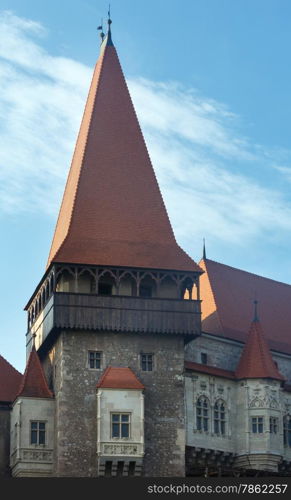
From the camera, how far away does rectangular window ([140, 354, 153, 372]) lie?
65.8 m

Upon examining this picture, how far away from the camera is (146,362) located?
65.9 m

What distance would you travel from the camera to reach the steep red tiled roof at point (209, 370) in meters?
68.2

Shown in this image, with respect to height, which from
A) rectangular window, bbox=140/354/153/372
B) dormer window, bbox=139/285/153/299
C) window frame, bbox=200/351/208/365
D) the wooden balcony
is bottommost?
rectangular window, bbox=140/354/153/372

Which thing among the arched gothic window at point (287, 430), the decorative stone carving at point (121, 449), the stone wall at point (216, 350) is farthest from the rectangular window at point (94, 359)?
the arched gothic window at point (287, 430)

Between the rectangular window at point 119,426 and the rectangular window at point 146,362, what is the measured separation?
2547 mm

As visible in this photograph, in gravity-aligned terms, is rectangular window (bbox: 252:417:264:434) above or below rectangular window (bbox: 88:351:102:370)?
below

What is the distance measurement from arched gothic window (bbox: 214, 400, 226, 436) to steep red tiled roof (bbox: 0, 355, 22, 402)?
8.49 metres

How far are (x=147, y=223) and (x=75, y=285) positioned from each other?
4766 mm

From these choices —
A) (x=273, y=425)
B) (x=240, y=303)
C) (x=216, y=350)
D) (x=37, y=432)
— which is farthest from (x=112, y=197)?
(x=273, y=425)

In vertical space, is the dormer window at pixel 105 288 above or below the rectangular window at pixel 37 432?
above

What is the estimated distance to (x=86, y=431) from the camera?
210ft

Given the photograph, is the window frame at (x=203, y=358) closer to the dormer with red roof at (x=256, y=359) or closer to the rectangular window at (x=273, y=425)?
the dormer with red roof at (x=256, y=359)

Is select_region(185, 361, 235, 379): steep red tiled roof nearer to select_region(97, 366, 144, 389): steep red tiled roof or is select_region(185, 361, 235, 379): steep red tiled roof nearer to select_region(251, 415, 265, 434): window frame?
select_region(251, 415, 265, 434): window frame

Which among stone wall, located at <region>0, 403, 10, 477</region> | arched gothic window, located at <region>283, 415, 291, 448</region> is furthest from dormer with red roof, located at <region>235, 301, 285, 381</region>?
stone wall, located at <region>0, 403, 10, 477</region>
